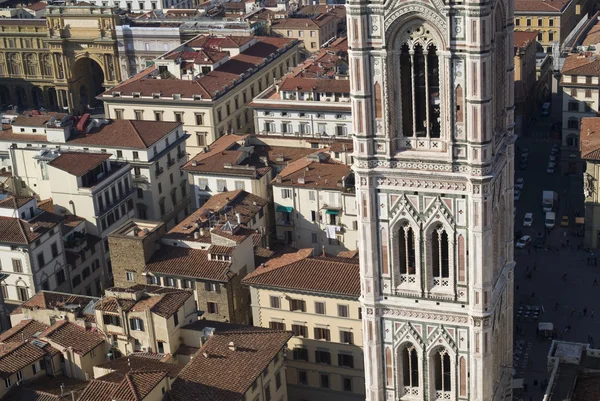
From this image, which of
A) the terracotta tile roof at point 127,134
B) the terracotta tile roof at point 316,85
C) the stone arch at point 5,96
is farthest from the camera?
the stone arch at point 5,96

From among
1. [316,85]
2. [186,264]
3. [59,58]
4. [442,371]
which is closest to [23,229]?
[186,264]

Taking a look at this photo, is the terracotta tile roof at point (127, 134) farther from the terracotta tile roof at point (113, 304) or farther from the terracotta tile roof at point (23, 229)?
the terracotta tile roof at point (113, 304)

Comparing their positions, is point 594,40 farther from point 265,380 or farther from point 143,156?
point 265,380

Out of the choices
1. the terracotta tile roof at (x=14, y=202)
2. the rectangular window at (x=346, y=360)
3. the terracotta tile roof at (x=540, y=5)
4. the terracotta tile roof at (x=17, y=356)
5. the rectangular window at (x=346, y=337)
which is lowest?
the rectangular window at (x=346, y=360)

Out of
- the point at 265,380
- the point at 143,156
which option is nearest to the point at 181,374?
the point at 265,380

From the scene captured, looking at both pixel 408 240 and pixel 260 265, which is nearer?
pixel 408 240

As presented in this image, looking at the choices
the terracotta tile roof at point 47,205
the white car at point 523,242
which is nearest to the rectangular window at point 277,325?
the terracotta tile roof at point 47,205

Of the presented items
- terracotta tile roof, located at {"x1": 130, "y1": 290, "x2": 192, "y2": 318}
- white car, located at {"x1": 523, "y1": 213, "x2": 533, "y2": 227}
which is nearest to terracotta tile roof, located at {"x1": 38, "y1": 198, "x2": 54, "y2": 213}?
terracotta tile roof, located at {"x1": 130, "y1": 290, "x2": 192, "y2": 318}
